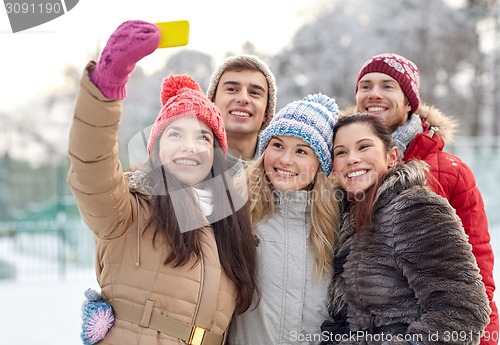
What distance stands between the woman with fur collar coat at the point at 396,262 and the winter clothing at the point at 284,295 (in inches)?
2.8

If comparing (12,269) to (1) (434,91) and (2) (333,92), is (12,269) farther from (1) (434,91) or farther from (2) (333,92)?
(1) (434,91)

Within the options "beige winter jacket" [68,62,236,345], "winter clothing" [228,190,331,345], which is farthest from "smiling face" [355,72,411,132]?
"beige winter jacket" [68,62,236,345]

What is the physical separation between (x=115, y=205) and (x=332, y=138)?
104 centimetres

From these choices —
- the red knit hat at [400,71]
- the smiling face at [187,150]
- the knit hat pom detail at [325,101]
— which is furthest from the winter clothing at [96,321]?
the red knit hat at [400,71]

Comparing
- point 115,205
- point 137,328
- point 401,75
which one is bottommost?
point 137,328

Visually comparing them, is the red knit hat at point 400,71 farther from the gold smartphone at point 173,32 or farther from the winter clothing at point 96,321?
the winter clothing at point 96,321

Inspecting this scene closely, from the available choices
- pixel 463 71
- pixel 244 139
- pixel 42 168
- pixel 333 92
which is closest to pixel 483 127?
pixel 463 71

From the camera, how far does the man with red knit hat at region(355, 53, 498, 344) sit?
9.18ft

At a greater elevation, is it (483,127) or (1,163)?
(483,127)

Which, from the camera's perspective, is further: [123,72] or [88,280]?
[88,280]

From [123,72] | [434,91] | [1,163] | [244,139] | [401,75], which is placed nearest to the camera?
[123,72]

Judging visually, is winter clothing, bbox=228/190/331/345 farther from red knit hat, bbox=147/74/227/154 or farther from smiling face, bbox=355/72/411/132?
smiling face, bbox=355/72/411/132

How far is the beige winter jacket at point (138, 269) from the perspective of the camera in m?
2.00

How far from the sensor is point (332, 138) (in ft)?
8.73
